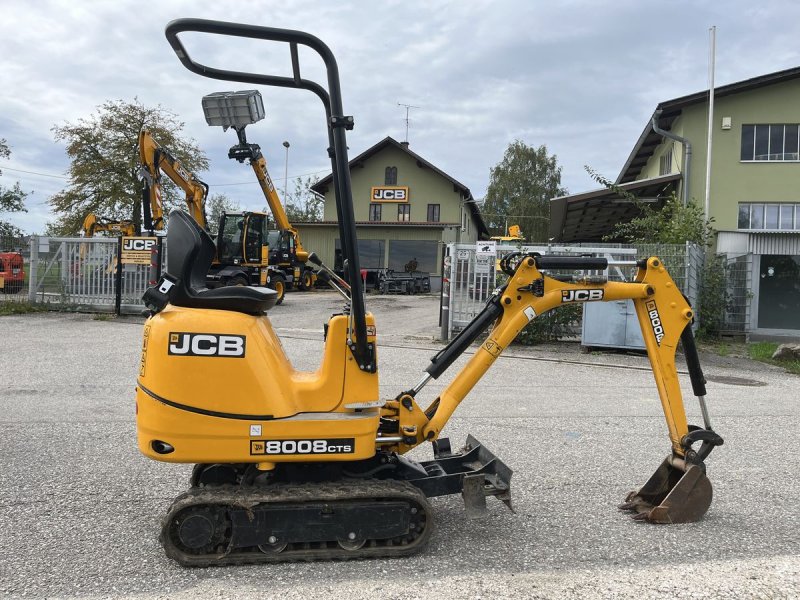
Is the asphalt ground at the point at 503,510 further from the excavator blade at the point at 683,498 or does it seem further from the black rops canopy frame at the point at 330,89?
the black rops canopy frame at the point at 330,89

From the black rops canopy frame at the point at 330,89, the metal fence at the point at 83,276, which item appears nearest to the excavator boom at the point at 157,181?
the metal fence at the point at 83,276

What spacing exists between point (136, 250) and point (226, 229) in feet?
18.7

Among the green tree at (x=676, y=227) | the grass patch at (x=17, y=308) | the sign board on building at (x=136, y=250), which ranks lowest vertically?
the grass patch at (x=17, y=308)

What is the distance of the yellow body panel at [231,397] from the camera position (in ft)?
10.7

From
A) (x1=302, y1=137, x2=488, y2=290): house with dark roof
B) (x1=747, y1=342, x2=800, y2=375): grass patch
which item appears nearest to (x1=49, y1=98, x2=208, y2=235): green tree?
(x1=302, y1=137, x2=488, y2=290): house with dark roof

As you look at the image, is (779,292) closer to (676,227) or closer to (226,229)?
(676,227)

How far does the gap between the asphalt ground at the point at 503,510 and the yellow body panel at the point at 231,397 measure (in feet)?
2.16

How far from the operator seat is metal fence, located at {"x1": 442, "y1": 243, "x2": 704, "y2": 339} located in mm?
9421

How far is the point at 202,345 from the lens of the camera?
3.25 metres

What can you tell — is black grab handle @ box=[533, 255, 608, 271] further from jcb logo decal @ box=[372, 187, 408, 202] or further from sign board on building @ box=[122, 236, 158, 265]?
jcb logo decal @ box=[372, 187, 408, 202]

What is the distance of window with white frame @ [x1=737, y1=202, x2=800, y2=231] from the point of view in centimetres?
1916

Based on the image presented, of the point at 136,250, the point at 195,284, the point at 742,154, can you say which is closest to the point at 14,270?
the point at 136,250

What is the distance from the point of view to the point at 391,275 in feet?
105

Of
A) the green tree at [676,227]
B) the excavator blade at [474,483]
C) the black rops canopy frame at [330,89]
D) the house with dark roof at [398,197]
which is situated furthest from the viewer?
the house with dark roof at [398,197]
